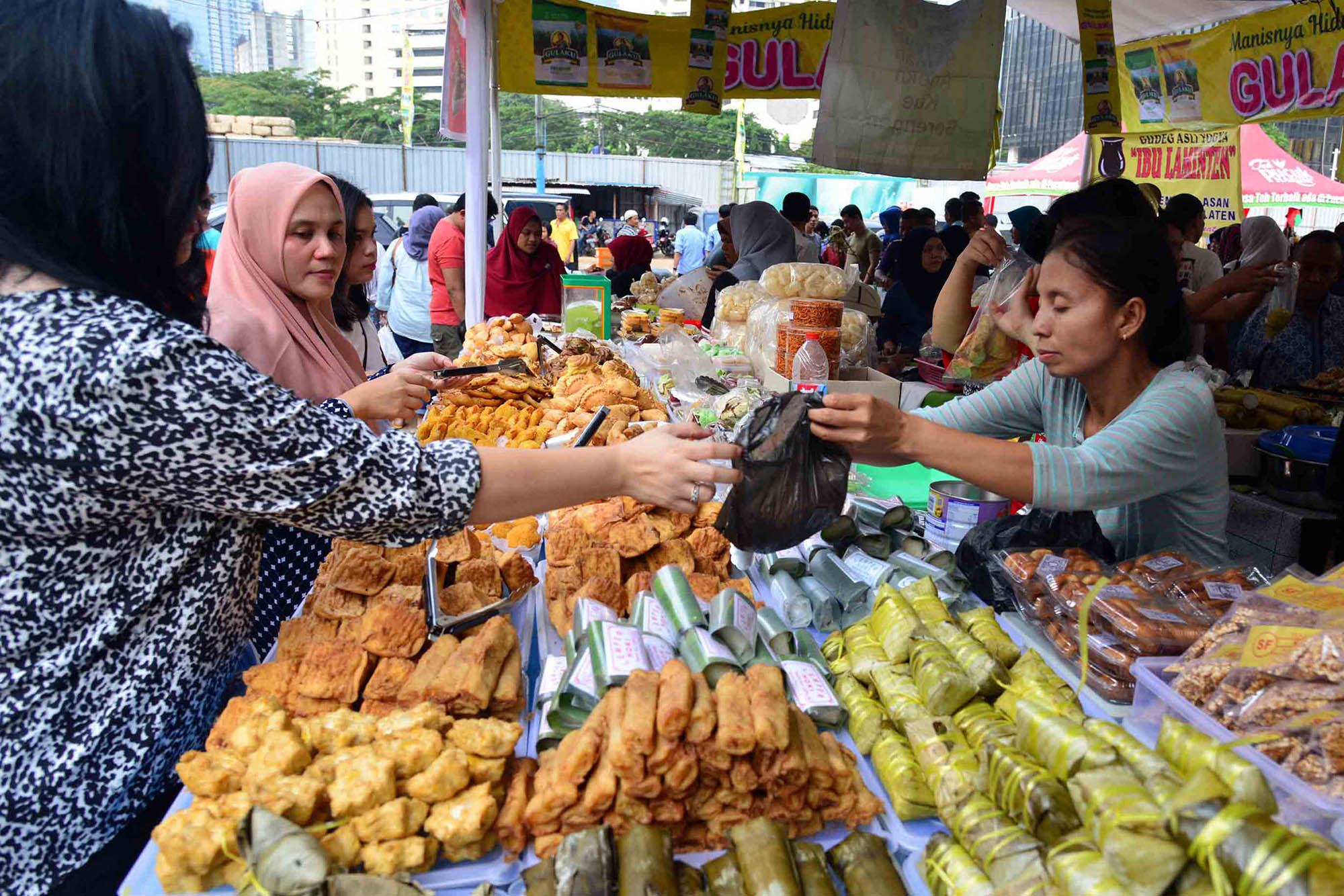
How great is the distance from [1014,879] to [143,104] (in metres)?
1.72

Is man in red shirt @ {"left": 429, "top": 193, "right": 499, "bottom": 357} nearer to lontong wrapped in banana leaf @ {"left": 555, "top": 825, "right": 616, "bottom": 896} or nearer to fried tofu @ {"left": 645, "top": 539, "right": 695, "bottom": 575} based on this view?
fried tofu @ {"left": 645, "top": 539, "right": 695, "bottom": 575}

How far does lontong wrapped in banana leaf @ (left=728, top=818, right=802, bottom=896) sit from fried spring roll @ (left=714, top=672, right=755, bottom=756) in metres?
0.12

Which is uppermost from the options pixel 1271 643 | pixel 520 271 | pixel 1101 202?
pixel 1101 202

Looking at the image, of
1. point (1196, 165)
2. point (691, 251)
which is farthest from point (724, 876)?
point (691, 251)

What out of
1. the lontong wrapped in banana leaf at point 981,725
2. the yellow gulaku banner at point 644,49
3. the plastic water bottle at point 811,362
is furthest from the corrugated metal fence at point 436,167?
the lontong wrapped in banana leaf at point 981,725

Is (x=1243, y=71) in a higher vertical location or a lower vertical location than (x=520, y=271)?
higher

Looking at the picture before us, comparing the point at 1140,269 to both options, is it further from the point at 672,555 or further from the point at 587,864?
the point at 587,864

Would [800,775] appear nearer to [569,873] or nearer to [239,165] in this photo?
[569,873]

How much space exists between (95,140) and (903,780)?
1.65 m

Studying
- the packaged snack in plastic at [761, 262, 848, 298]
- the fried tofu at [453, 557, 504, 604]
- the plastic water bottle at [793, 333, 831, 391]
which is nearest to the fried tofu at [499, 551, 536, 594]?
the fried tofu at [453, 557, 504, 604]

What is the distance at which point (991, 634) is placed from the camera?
1.93 m

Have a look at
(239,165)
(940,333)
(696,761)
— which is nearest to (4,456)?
(696,761)

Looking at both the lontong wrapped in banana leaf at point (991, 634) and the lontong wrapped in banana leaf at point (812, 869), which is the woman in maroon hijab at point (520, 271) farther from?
the lontong wrapped in banana leaf at point (812, 869)

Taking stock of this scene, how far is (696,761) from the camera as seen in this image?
1.42 m
